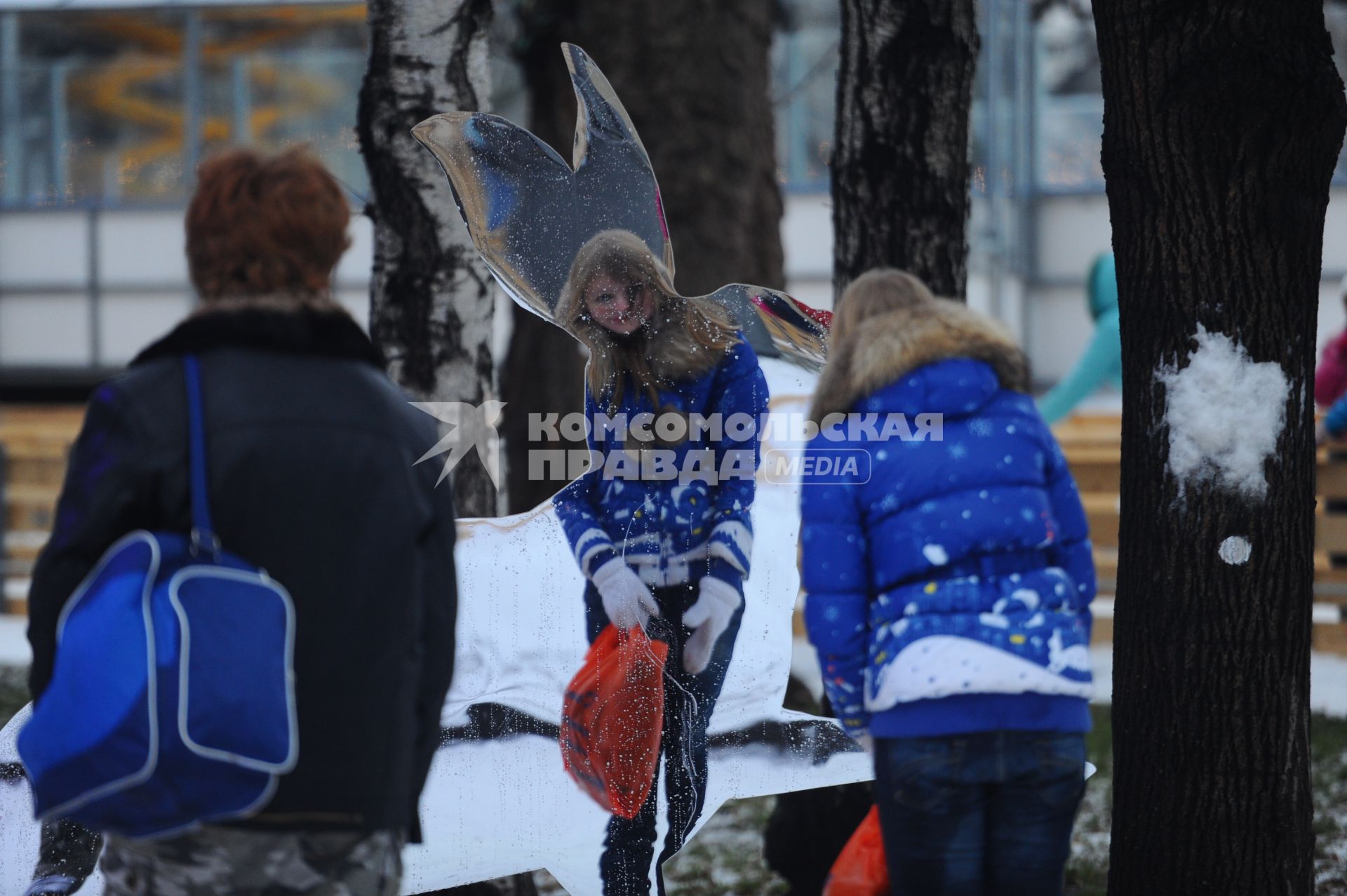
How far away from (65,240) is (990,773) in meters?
12.6

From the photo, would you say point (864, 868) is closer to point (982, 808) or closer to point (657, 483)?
point (982, 808)

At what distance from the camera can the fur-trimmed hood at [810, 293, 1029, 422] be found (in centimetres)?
290

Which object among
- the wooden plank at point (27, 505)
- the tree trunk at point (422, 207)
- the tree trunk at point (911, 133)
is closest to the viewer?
the tree trunk at point (422, 207)

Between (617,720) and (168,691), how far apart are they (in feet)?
5.74

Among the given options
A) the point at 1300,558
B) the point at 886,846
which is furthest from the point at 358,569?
the point at 1300,558

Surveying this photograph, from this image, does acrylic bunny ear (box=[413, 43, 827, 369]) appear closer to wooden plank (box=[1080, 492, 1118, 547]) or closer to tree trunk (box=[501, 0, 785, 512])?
tree trunk (box=[501, 0, 785, 512])

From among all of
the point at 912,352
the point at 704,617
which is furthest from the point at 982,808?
the point at 704,617

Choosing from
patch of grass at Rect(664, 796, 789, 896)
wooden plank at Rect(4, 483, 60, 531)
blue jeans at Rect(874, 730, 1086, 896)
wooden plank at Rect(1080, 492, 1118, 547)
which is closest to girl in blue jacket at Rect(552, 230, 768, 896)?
blue jeans at Rect(874, 730, 1086, 896)

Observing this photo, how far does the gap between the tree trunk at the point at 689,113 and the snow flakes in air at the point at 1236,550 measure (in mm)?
4356

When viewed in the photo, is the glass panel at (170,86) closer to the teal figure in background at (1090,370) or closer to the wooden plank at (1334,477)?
the teal figure in background at (1090,370)

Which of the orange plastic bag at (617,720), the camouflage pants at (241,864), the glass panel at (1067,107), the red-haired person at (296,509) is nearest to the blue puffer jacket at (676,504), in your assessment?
the orange plastic bag at (617,720)

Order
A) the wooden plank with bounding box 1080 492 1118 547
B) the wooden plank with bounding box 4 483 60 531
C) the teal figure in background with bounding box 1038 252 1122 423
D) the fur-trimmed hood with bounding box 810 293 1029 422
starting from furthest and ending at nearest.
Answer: the wooden plank with bounding box 4 483 60 531 < the wooden plank with bounding box 1080 492 1118 547 < the teal figure in background with bounding box 1038 252 1122 423 < the fur-trimmed hood with bounding box 810 293 1029 422

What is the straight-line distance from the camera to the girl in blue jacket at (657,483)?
12.0 ft

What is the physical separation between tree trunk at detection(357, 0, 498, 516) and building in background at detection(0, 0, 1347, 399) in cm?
806
